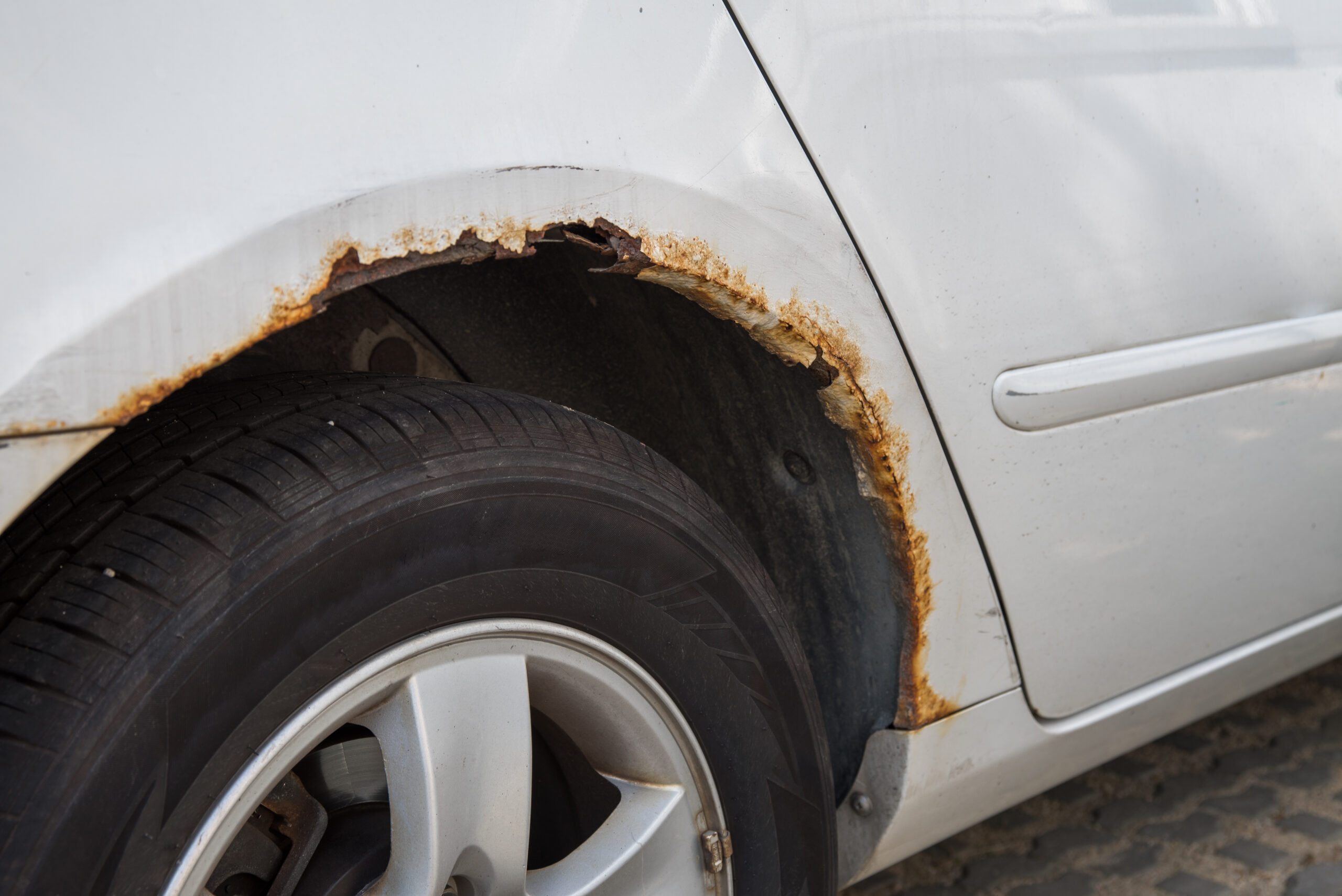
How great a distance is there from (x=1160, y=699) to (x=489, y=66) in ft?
4.07

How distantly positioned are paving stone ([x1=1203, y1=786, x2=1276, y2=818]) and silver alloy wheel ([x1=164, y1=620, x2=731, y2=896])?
1327 millimetres

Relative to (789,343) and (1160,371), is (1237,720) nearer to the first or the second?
(1160,371)

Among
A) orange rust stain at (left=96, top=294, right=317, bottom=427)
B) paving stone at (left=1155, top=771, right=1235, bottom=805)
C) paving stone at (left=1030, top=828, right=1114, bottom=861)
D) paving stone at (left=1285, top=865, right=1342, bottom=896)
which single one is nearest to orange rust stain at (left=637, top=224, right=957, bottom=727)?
orange rust stain at (left=96, top=294, right=317, bottom=427)

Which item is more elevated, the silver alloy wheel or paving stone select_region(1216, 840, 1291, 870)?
the silver alloy wheel

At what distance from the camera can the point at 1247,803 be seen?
1904 millimetres

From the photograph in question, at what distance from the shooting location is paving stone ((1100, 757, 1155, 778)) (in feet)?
6.73

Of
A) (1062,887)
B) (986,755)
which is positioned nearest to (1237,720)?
(1062,887)

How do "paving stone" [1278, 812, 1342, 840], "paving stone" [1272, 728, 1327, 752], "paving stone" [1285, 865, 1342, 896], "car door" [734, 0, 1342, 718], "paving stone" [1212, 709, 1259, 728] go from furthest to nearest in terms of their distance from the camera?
"paving stone" [1212, 709, 1259, 728] < "paving stone" [1272, 728, 1327, 752] < "paving stone" [1278, 812, 1342, 840] < "paving stone" [1285, 865, 1342, 896] < "car door" [734, 0, 1342, 718]

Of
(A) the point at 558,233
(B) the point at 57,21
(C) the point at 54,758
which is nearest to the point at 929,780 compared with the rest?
(A) the point at 558,233

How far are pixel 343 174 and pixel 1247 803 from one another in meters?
1.99

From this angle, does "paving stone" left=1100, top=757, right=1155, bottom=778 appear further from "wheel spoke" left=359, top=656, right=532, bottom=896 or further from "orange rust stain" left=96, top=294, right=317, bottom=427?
"orange rust stain" left=96, top=294, right=317, bottom=427

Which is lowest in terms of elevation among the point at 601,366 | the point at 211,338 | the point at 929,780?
the point at 929,780

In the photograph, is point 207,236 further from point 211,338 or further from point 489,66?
point 489,66

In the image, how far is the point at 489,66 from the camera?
784 millimetres
